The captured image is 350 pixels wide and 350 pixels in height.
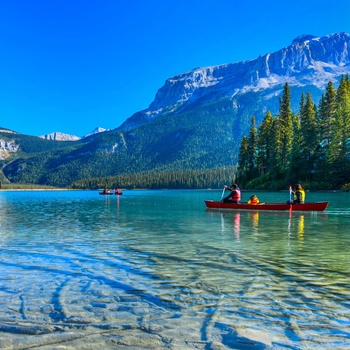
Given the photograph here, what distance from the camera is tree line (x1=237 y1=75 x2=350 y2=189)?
239 feet

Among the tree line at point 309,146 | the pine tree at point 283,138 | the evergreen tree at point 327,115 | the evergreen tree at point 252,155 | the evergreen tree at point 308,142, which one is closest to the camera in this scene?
the tree line at point 309,146

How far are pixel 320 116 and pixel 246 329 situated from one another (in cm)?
8483

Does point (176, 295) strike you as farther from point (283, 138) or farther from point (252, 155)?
point (252, 155)

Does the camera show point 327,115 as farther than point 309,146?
Yes

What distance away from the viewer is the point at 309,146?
7981 centimetres

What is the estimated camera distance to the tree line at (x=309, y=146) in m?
72.8

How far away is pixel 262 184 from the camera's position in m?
89.8

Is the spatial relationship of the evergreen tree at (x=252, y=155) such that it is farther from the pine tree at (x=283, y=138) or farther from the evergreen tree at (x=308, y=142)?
the evergreen tree at (x=308, y=142)

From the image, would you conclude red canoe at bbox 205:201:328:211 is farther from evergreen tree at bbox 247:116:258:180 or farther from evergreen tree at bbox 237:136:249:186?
evergreen tree at bbox 247:116:258:180

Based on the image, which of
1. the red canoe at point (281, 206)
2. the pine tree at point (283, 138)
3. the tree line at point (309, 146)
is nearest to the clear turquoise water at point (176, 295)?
the red canoe at point (281, 206)

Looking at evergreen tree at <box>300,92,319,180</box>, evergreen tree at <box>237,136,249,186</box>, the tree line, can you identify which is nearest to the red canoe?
the tree line

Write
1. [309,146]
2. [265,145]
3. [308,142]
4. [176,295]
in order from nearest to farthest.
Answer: [176,295], [308,142], [309,146], [265,145]

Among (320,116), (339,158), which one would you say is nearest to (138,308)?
(339,158)

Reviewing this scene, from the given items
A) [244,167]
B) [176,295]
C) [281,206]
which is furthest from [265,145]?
[176,295]
